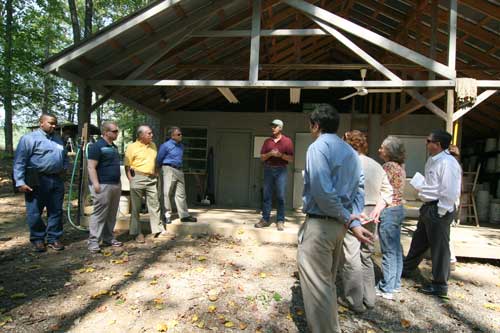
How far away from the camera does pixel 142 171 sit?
471cm

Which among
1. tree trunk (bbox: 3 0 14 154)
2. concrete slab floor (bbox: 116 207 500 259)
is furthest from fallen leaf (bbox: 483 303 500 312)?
tree trunk (bbox: 3 0 14 154)

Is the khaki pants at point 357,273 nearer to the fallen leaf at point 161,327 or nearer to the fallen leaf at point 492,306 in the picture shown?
the fallen leaf at point 492,306

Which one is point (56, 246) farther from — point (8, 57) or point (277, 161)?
point (8, 57)

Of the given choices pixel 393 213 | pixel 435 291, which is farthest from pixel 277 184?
pixel 435 291

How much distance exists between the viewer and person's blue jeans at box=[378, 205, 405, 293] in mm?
3281

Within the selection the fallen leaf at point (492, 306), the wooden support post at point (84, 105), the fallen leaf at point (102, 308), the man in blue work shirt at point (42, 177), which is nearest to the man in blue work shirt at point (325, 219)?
the fallen leaf at point (102, 308)

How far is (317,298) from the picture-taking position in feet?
7.43

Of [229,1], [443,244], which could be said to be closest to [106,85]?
[229,1]

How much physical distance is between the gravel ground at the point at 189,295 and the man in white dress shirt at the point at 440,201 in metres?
0.34

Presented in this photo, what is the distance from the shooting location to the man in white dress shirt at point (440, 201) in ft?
10.8

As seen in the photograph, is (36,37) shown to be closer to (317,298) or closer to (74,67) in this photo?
(74,67)

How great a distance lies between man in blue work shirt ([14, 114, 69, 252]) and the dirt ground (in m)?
0.28

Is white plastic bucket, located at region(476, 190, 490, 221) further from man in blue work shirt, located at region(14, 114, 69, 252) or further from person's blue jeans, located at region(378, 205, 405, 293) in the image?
man in blue work shirt, located at region(14, 114, 69, 252)

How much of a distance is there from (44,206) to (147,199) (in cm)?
126
